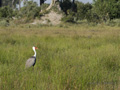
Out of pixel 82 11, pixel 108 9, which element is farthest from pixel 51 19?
pixel 82 11

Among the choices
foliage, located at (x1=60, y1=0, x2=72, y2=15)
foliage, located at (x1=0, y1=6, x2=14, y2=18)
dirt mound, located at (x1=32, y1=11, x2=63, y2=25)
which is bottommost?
dirt mound, located at (x1=32, y1=11, x2=63, y2=25)

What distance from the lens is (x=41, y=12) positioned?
32.1 metres

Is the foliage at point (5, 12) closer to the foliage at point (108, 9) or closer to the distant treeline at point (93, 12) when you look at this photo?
the distant treeline at point (93, 12)

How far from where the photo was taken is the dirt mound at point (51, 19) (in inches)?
1176

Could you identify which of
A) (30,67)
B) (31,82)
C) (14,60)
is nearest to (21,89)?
(31,82)

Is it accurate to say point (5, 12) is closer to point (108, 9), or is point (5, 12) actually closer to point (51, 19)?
point (51, 19)

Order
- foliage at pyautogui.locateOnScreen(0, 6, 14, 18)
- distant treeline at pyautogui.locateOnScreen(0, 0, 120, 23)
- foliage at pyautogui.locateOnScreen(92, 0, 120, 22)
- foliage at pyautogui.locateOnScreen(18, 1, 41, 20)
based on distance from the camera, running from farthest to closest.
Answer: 1. foliage at pyautogui.locateOnScreen(0, 6, 14, 18)
2. foliage at pyautogui.locateOnScreen(92, 0, 120, 22)
3. distant treeline at pyautogui.locateOnScreen(0, 0, 120, 23)
4. foliage at pyautogui.locateOnScreen(18, 1, 41, 20)

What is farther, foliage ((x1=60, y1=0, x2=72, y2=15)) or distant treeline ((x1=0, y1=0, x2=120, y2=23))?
foliage ((x1=60, y1=0, x2=72, y2=15))

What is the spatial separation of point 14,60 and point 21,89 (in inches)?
109

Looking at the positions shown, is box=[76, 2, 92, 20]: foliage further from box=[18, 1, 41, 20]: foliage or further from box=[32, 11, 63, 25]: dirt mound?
box=[18, 1, 41, 20]: foliage

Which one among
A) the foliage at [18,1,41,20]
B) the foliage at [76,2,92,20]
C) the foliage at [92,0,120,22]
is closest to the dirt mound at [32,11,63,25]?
the foliage at [18,1,41,20]

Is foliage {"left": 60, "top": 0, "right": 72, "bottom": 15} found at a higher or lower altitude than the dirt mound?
higher

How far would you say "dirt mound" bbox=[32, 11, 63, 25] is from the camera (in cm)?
2988

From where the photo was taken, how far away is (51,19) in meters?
30.6
